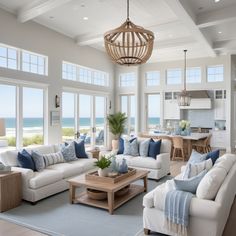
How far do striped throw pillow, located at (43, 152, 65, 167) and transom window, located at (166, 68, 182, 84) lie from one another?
6732mm

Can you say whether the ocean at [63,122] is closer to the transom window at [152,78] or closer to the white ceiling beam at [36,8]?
the transom window at [152,78]

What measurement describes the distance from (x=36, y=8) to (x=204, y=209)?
5.38 m

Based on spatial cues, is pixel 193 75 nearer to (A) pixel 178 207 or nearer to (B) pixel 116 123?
(B) pixel 116 123

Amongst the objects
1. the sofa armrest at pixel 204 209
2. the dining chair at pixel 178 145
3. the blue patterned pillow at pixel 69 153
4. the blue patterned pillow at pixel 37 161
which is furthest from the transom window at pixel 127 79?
the sofa armrest at pixel 204 209

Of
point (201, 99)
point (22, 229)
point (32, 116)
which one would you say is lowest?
point (22, 229)

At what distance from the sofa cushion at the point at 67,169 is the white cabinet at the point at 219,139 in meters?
6.74

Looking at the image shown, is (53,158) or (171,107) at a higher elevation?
(171,107)

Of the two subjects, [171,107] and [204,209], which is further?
[171,107]

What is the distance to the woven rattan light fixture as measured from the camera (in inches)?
113

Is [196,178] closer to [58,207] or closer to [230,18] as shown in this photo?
[58,207]

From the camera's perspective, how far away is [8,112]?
20.6 feet

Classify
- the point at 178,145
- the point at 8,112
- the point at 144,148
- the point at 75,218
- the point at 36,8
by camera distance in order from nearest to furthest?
the point at 75,218, the point at 36,8, the point at 144,148, the point at 8,112, the point at 178,145

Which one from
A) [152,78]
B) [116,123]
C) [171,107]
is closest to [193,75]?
[171,107]

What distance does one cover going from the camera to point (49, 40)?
23.8ft
